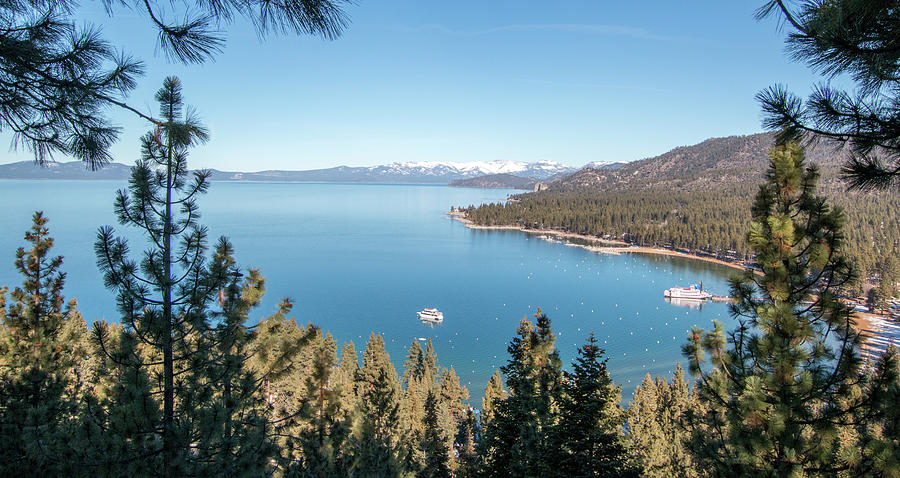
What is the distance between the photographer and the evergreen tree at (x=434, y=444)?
12.4 m

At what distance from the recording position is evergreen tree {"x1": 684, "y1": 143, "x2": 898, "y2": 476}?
9.89 ft

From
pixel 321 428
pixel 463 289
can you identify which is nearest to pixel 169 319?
pixel 321 428

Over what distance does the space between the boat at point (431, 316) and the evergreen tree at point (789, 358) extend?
92.8 feet

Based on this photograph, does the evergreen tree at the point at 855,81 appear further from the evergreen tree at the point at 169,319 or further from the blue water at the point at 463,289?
the blue water at the point at 463,289

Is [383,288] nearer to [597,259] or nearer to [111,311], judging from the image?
[111,311]

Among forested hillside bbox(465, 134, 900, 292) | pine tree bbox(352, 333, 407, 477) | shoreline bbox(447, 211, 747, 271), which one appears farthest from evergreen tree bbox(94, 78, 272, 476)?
shoreline bbox(447, 211, 747, 271)

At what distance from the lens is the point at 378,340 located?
18594 millimetres

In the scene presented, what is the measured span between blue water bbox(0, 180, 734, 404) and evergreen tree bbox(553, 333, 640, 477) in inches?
574

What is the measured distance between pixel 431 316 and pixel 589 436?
26.7 m

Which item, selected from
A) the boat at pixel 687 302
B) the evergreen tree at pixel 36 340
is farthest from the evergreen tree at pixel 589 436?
the boat at pixel 687 302

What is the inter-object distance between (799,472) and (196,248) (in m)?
4.38

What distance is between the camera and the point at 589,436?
5227 mm

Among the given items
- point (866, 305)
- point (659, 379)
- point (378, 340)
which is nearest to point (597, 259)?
point (866, 305)

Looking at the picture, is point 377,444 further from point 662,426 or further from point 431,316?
point 431,316
